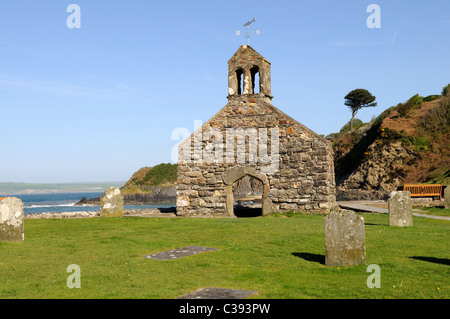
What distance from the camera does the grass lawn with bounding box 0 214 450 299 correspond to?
262 inches

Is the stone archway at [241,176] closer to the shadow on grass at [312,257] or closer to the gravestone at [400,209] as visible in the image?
the gravestone at [400,209]

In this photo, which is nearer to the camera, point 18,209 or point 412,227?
point 18,209

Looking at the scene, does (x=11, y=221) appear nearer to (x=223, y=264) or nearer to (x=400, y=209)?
(x=223, y=264)

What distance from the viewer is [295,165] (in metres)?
20.8

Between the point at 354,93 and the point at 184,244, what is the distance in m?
72.0

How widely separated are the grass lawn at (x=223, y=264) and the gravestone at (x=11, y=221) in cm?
41

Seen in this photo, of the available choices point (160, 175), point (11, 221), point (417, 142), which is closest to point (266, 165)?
point (11, 221)

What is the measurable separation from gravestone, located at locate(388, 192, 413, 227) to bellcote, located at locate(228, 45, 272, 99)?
30.7 feet

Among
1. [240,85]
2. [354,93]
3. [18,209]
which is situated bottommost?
[18,209]

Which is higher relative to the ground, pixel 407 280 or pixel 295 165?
pixel 295 165

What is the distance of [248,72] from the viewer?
2242 cm

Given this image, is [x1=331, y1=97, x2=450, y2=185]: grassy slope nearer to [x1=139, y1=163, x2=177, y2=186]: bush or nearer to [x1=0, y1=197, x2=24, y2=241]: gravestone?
[x1=0, y1=197, x2=24, y2=241]: gravestone
